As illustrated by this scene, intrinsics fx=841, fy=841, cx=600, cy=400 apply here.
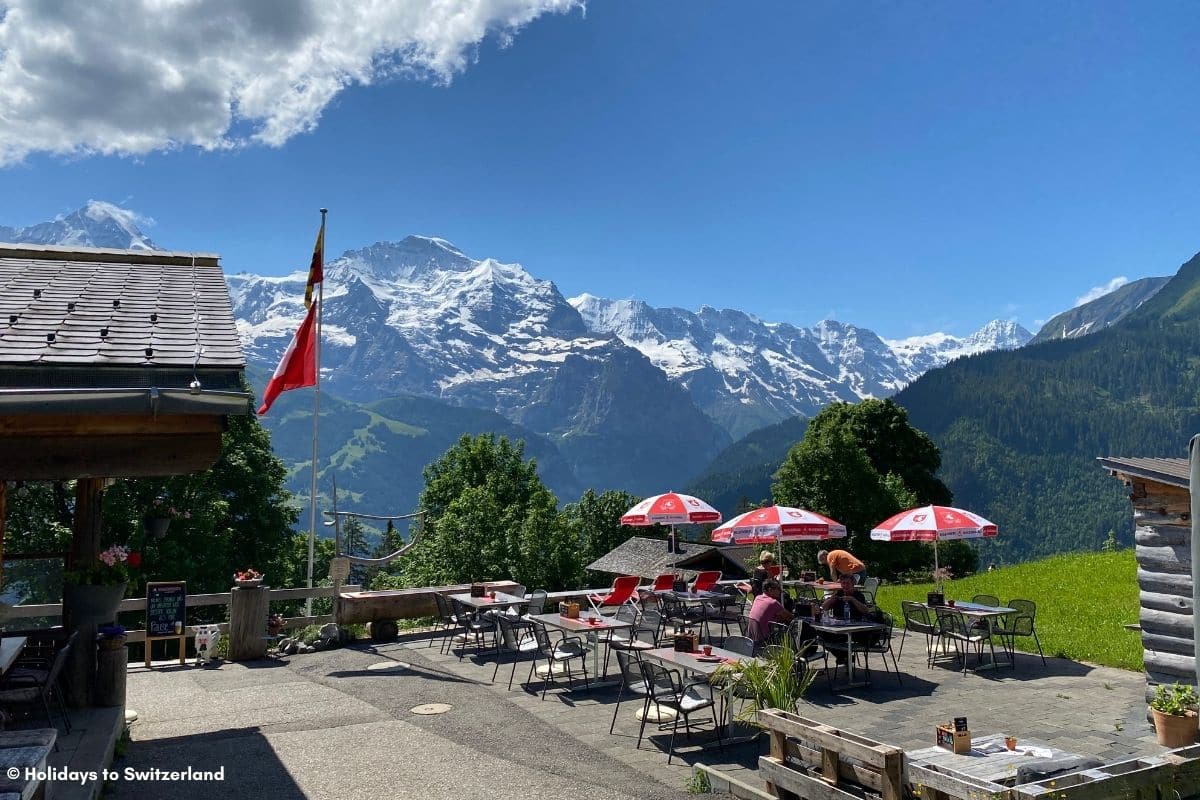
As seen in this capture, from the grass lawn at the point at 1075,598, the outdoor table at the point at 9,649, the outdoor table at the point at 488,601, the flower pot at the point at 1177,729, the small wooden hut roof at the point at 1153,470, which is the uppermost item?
the small wooden hut roof at the point at 1153,470

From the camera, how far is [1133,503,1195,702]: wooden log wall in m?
8.55

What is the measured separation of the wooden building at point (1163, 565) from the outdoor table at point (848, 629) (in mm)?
3060

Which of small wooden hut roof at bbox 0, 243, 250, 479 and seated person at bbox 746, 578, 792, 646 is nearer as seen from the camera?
small wooden hut roof at bbox 0, 243, 250, 479

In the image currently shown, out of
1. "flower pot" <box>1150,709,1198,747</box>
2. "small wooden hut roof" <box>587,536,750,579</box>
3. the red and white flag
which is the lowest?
"small wooden hut roof" <box>587,536,750,579</box>

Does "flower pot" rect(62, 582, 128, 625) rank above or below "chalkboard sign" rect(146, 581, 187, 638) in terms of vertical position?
above

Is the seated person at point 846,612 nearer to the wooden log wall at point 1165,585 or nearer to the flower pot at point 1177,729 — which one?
the wooden log wall at point 1165,585

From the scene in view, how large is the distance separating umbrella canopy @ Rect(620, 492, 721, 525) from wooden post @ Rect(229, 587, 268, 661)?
709cm

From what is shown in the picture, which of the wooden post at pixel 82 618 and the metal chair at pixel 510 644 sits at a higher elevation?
the wooden post at pixel 82 618

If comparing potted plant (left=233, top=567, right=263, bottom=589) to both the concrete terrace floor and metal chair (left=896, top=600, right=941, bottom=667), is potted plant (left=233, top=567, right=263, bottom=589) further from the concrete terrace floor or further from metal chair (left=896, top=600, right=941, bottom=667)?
metal chair (left=896, top=600, right=941, bottom=667)

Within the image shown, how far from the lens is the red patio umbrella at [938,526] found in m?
13.2

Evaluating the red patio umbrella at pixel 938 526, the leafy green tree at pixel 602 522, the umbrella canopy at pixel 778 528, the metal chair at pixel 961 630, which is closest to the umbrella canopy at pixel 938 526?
the red patio umbrella at pixel 938 526

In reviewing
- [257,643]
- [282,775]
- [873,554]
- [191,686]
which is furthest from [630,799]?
[873,554]

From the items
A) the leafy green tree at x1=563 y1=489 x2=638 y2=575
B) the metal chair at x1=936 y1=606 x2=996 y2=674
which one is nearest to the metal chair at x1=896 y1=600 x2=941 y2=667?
the metal chair at x1=936 y1=606 x2=996 y2=674

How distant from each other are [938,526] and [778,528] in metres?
2.47
